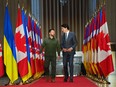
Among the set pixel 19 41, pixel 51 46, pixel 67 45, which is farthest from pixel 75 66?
pixel 19 41

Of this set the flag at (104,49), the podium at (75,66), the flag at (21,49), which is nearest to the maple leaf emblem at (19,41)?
the flag at (21,49)

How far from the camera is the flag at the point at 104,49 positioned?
868 centimetres

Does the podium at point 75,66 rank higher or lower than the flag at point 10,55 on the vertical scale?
lower

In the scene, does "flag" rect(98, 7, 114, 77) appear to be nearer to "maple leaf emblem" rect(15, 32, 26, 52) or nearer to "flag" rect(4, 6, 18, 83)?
"maple leaf emblem" rect(15, 32, 26, 52)

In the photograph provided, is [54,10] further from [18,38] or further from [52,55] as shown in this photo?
[18,38]

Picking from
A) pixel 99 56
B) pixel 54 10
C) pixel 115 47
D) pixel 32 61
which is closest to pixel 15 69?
pixel 32 61

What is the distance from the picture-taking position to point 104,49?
889cm

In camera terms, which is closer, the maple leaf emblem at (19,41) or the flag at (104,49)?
the maple leaf emblem at (19,41)

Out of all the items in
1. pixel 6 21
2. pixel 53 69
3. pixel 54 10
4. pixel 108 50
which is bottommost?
pixel 53 69

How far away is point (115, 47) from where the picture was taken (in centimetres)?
1414

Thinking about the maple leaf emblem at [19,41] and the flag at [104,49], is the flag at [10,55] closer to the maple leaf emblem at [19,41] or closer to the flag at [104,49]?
the maple leaf emblem at [19,41]

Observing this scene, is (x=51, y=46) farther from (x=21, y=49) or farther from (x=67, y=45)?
(x=21, y=49)

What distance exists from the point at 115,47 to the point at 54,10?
3.81 m

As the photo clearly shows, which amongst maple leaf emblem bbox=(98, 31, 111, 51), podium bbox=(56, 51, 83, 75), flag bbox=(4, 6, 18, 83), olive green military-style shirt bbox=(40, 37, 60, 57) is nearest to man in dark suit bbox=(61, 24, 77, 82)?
olive green military-style shirt bbox=(40, 37, 60, 57)
